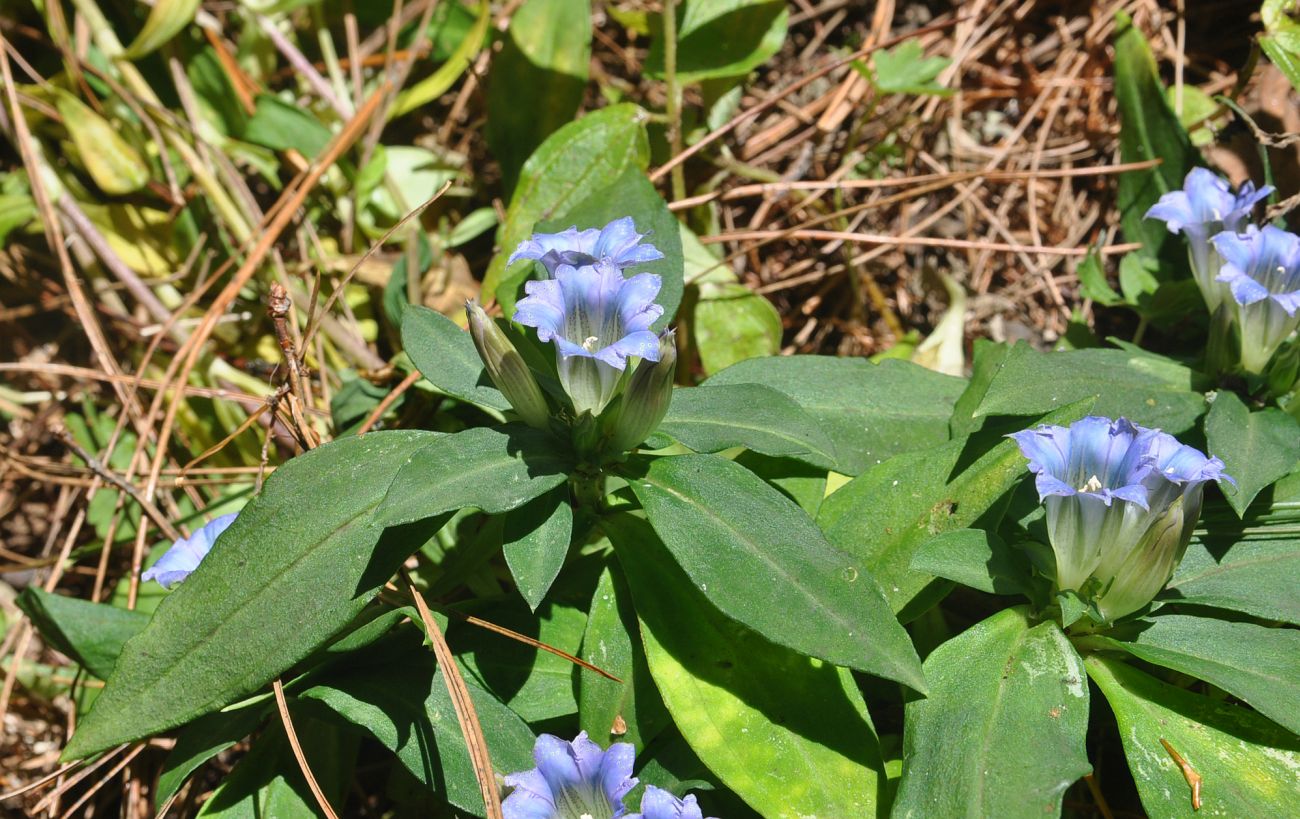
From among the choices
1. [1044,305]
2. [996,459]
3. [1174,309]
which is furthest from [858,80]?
[996,459]

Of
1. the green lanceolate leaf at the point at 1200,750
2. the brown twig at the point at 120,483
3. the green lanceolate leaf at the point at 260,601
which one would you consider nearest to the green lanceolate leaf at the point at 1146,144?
the green lanceolate leaf at the point at 1200,750

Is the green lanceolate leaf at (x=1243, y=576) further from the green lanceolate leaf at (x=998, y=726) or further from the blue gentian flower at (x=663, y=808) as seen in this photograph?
the blue gentian flower at (x=663, y=808)

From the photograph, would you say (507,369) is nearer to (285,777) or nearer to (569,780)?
(569,780)

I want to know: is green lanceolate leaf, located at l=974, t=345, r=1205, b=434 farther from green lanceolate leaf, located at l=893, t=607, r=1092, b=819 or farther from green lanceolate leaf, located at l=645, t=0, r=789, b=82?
green lanceolate leaf, located at l=645, t=0, r=789, b=82

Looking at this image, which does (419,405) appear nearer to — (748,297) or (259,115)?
(748,297)

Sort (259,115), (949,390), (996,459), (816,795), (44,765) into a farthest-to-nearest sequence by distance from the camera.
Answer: (259,115)
(44,765)
(949,390)
(996,459)
(816,795)

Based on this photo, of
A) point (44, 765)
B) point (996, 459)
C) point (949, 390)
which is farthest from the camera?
point (44, 765)

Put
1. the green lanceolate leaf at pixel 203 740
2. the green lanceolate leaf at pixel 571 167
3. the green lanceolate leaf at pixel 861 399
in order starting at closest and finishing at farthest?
the green lanceolate leaf at pixel 203 740 < the green lanceolate leaf at pixel 861 399 < the green lanceolate leaf at pixel 571 167
